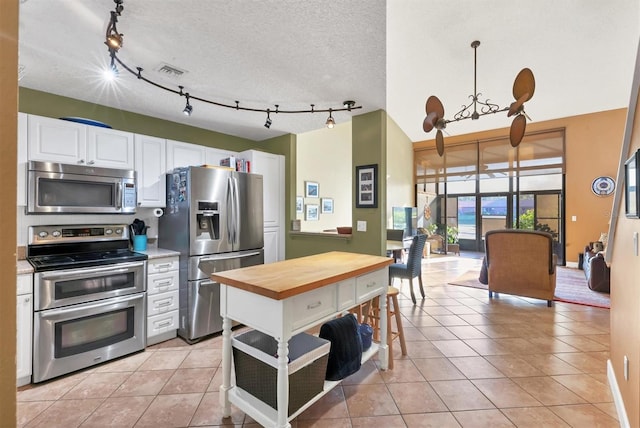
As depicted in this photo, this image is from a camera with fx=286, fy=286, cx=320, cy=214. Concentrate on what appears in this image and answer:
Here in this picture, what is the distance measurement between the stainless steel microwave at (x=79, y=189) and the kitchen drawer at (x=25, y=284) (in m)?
0.62

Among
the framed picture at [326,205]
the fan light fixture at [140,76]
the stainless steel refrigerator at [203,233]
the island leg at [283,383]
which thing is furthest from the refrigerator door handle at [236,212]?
the framed picture at [326,205]

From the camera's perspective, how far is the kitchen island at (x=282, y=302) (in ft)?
4.89

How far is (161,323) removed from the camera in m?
2.85

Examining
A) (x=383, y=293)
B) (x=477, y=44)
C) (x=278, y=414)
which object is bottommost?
(x=278, y=414)

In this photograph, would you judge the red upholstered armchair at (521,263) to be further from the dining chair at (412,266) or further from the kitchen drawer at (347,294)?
the kitchen drawer at (347,294)

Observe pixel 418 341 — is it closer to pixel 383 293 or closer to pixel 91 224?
pixel 383 293

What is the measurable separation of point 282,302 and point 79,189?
2.46 metres

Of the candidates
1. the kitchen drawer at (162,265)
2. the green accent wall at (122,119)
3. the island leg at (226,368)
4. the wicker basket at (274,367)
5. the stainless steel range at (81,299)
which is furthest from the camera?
the kitchen drawer at (162,265)

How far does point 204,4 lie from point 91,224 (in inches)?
95.4

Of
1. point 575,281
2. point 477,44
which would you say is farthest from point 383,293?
point 575,281

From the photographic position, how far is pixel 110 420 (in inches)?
70.8

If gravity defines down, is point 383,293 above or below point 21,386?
above

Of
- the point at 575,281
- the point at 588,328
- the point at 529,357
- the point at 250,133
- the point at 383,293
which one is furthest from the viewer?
the point at 575,281

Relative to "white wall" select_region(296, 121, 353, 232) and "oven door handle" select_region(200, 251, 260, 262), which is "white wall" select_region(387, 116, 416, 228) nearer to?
"white wall" select_region(296, 121, 353, 232)
